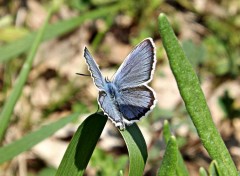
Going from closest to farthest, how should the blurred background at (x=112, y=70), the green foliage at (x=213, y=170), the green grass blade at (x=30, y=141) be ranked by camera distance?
1. the green foliage at (x=213, y=170)
2. the green grass blade at (x=30, y=141)
3. the blurred background at (x=112, y=70)

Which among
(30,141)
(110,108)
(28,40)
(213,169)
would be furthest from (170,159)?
(28,40)

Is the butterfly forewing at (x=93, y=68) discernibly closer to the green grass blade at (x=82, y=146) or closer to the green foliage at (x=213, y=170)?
the green grass blade at (x=82, y=146)

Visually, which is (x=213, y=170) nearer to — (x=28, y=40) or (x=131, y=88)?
(x=131, y=88)

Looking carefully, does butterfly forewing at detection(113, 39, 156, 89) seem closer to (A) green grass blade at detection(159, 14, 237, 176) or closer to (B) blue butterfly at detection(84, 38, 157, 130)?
(B) blue butterfly at detection(84, 38, 157, 130)

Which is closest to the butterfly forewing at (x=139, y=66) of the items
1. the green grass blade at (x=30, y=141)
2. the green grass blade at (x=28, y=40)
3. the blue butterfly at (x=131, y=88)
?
the blue butterfly at (x=131, y=88)

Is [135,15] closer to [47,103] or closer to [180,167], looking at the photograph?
[47,103]

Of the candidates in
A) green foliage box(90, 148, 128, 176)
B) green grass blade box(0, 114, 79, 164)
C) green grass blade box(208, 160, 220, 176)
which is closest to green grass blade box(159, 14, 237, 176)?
green grass blade box(208, 160, 220, 176)

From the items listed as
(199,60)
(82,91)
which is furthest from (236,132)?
(82,91)
